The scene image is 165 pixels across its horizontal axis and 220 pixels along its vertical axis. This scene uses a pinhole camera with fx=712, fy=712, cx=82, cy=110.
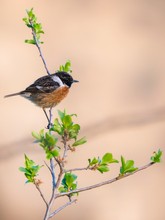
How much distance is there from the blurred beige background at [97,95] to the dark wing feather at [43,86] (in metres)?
2.64

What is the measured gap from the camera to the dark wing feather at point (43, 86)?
318 centimetres

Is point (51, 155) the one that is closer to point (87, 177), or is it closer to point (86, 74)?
point (87, 177)

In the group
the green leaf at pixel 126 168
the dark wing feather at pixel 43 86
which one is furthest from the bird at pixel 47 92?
the green leaf at pixel 126 168

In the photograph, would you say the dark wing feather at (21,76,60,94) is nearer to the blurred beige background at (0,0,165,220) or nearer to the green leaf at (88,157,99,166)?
the green leaf at (88,157,99,166)

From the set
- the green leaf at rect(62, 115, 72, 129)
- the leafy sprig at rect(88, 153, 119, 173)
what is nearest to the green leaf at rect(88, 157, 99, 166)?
the leafy sprig at rect(88, 153, 119, 173)

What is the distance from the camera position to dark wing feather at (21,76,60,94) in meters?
3.18

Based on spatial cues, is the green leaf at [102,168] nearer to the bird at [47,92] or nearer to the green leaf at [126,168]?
the green leaf at [126,168]

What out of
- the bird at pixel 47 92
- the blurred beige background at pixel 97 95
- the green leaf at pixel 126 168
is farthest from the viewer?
the blurred beige background at pixel 97 95

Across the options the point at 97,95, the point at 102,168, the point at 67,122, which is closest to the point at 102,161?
the point at 102,168

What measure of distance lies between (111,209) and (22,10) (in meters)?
2.02

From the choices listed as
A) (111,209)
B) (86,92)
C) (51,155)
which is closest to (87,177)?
(111,209)

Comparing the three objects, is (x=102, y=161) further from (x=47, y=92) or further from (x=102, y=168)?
(x=47, y=92)

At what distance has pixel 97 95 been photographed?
654 centimetres

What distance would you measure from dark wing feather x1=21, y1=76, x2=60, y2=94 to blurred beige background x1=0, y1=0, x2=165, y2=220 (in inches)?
104
